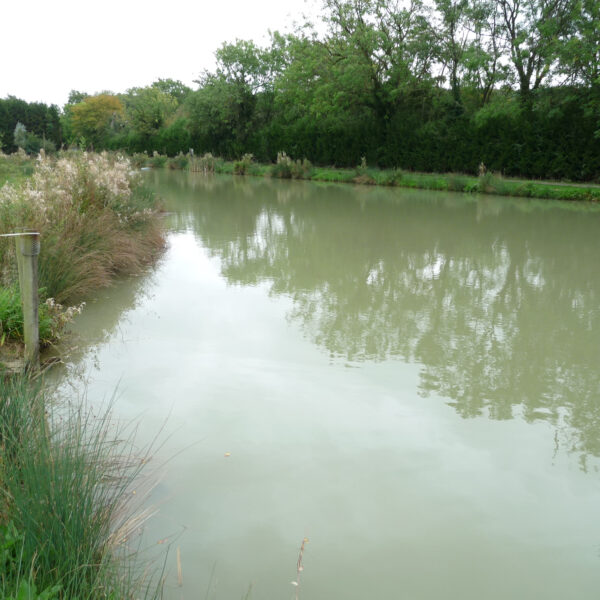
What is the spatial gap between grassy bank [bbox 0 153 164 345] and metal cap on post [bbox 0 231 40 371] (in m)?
0.22

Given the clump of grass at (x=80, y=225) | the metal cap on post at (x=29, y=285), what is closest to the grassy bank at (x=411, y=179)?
the clump of grass at (x=80, y=225)

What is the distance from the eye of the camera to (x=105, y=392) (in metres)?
4.32

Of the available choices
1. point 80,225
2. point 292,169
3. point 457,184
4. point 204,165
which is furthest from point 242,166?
point 80,225

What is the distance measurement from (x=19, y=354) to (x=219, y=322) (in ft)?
7.45

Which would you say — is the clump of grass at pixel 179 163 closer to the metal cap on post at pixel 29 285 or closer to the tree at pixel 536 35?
the tree at pixel 536 35

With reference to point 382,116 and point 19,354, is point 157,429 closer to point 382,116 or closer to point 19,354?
point 19,354

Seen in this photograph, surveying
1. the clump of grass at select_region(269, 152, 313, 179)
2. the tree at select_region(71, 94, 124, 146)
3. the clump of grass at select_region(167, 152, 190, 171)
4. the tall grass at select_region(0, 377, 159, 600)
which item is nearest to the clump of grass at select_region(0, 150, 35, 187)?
the tall grass at select_region(0, 377, 159, 600)

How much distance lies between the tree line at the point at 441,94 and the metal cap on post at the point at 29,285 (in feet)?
52.5

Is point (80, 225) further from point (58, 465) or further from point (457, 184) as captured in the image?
point (457, 184)

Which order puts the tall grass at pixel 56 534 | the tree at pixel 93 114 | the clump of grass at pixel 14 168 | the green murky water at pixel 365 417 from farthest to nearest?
the tree at pixel 93 114 → the clump of grass at pixel 14 168 → the green murky water at pixel 365 417 → the tall grass at pixel 56 534

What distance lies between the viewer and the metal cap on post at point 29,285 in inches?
163

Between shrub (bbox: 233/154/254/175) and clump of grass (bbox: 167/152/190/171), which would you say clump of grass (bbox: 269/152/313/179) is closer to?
shrub (bbox: 233/154/254/175)

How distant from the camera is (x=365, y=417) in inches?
159

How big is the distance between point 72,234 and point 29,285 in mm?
2516
